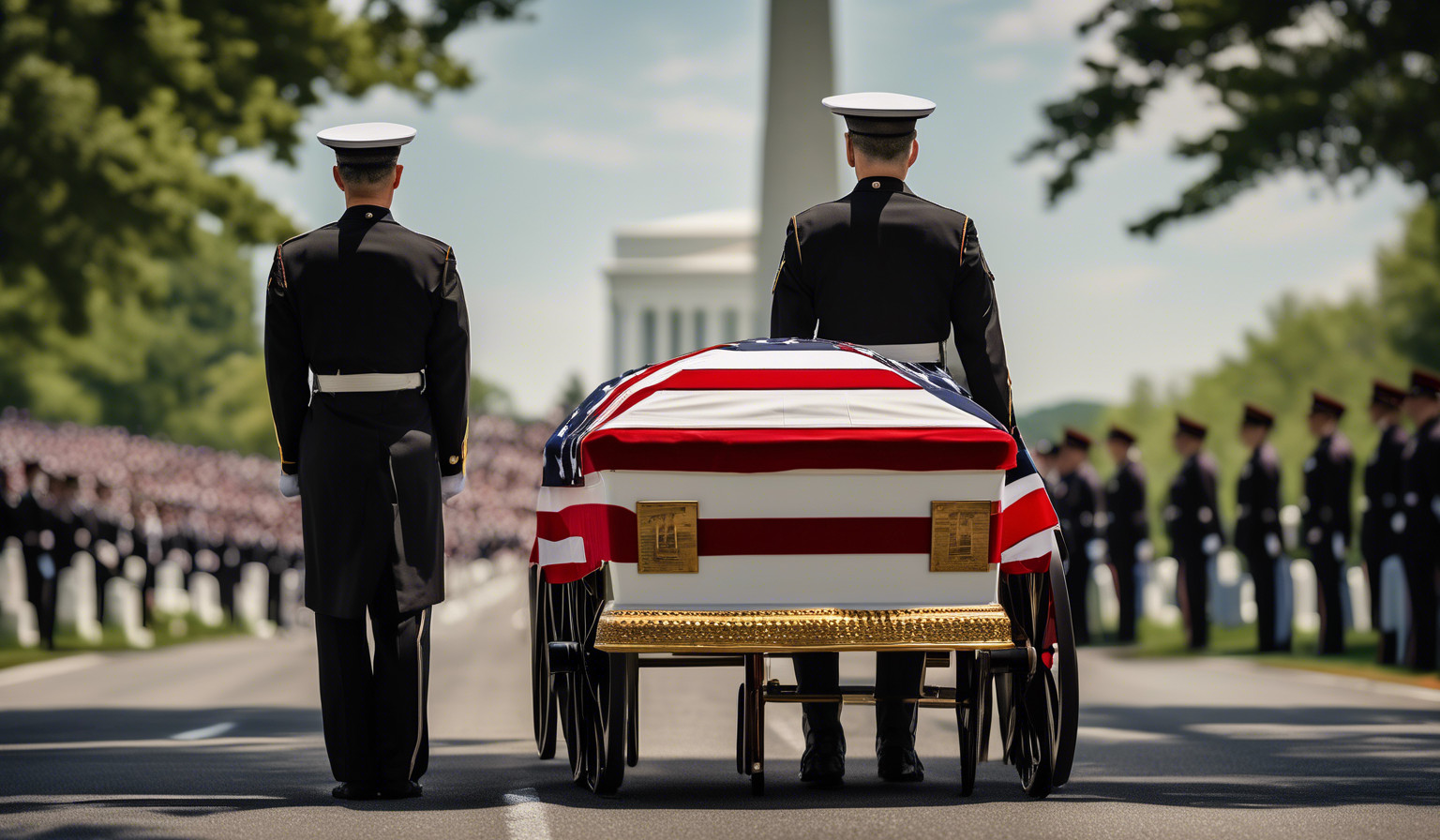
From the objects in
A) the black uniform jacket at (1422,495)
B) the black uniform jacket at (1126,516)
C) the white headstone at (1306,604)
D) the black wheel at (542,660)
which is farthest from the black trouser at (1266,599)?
the black wheel at (542,660)

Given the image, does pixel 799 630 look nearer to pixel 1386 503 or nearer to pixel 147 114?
pixel 1386 503

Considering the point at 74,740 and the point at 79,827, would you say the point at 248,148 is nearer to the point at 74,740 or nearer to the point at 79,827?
the point at 74,740

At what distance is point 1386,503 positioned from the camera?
1633cm

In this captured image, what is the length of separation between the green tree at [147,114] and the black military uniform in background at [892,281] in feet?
57.2

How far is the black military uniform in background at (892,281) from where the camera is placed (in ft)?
23.6

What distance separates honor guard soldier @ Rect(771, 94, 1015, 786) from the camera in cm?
719

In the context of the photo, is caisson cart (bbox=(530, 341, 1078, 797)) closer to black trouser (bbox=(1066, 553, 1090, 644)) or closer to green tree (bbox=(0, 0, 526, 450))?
black trouser (bbox=(1066, 553, 1090, 644))

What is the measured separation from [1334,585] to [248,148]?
1449 centimetres

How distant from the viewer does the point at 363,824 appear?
20.6 feet

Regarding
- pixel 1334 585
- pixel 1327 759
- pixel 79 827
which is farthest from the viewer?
pixel 1334 585

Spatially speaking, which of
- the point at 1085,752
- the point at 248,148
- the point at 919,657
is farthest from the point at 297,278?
the point at 248,148

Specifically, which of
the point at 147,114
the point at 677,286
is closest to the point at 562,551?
the point at 147,114

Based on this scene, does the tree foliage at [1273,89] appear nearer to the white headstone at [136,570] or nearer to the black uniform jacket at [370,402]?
the white headstone at [136,570]

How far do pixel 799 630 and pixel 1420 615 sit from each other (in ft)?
35.3
